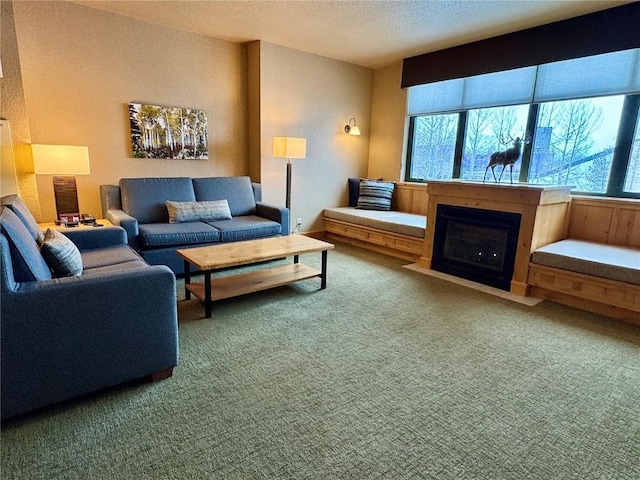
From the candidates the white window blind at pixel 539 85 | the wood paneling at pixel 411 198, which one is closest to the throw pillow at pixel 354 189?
the wood paneling at pixel 411 198

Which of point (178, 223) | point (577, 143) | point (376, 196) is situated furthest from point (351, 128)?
point (178, 223)

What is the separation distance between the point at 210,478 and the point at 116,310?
855 mm

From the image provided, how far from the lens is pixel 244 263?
8.66ft

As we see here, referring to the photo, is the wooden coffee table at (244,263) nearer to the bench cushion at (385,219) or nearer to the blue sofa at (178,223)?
the blue sofa at (178,223)

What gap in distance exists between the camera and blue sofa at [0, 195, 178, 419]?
1447 mm

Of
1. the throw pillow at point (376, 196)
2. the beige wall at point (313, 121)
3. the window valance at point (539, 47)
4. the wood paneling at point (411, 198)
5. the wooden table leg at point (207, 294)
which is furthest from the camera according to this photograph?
the throw pillow at point (376, 196)

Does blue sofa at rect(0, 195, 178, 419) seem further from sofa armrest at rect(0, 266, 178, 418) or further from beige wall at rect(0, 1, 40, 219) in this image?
beige wall at rect(0, 1, 40, 219)

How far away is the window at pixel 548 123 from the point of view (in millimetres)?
3307

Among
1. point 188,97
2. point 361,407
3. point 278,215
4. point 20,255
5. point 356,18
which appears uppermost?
point 356,18

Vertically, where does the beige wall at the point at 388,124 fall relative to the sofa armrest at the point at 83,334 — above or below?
above

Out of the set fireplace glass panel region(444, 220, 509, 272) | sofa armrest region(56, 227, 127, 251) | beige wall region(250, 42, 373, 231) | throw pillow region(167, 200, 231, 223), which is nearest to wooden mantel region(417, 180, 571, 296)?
fireplace glass panel region(444, 220, 509, 272)

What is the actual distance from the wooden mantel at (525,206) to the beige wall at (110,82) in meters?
2.99

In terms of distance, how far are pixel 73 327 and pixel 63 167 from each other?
2.13 m

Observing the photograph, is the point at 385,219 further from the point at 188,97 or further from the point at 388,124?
the point at 188,97
